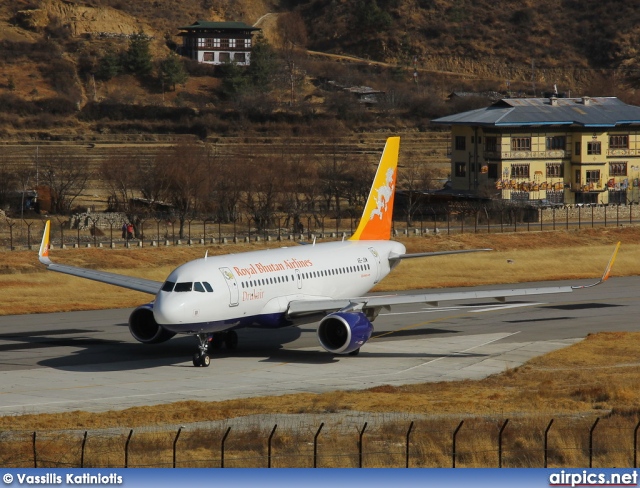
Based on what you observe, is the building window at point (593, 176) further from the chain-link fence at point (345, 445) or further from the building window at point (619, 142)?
the chain-link fence at point (345, 445)

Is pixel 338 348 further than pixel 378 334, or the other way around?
pixel 378 334

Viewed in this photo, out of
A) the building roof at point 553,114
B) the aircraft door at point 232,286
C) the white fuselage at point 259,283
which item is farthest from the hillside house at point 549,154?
the aircraft door at point 232,286

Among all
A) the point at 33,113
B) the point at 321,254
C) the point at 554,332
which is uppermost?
the point at 33,113

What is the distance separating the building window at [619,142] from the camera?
429ft

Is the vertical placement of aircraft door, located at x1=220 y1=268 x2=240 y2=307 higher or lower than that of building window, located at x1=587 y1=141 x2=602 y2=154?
lower

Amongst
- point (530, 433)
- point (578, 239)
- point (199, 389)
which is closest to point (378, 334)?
point (199, 389)

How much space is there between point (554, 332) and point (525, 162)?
67.4 meters

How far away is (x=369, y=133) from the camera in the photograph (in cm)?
18500

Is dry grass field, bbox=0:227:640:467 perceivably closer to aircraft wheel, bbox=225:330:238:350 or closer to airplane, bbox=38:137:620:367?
airplane, bbox=38:137:620:367

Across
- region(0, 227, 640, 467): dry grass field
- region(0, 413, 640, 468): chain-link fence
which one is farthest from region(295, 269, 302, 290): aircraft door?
region(0, 413, 640, 468): chain-link fence

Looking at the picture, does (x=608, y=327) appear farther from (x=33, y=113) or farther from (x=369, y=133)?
(x=33, y=113)

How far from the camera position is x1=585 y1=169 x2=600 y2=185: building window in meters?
129

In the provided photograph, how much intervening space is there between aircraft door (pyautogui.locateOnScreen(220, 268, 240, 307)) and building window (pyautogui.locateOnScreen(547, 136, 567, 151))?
274ft

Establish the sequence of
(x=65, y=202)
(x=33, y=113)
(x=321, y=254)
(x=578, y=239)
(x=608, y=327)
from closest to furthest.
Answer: (x=321, y=254), (x=608, y=327), (x=578, y=239), (x=65, y=202), (x=33, y=113)
